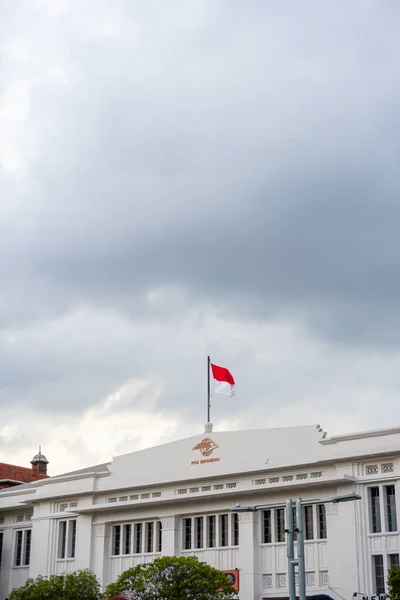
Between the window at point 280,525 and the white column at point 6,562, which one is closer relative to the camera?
the window at point 280,525

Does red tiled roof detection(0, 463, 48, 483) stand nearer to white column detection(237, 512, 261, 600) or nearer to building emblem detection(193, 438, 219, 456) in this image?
building emblem detection(193, 438, 219, 456)

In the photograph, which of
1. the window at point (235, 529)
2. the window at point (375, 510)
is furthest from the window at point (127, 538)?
the window at point (375, 510)

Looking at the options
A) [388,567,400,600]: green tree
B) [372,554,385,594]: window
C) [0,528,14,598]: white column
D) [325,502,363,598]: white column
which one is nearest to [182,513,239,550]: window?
[325,502,363,598]: white column

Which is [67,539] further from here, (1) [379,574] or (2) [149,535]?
(1) [379,574]

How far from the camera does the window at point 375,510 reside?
121ft

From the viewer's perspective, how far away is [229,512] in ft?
136

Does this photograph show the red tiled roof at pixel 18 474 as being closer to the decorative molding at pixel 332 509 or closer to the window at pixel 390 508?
the decorative molding at pixel 332 509

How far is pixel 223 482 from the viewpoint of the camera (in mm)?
41656

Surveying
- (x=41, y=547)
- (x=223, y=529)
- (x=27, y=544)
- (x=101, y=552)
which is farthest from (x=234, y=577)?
(x=27, y=544)

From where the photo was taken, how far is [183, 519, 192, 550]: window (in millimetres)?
42656

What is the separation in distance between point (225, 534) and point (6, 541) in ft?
51.1

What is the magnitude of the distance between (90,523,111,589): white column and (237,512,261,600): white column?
8036mm

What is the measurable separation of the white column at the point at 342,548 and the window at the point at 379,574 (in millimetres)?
824

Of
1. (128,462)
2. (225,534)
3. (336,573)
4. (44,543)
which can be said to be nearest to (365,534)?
(336,573)
